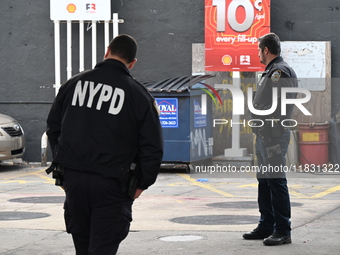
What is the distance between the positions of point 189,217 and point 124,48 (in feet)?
14.9

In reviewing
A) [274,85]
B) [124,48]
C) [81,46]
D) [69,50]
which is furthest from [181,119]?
[124,48]

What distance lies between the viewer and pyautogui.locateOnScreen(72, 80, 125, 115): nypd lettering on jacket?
4.77 metres

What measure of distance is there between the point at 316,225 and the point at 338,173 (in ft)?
22.6

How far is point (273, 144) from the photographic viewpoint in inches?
283

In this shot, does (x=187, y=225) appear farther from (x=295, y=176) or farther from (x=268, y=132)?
(x=295, y=176)

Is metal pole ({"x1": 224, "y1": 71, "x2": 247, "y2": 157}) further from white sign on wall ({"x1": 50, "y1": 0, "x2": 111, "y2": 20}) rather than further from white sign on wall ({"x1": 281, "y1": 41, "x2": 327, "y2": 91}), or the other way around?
white sign on wall ({"x1": 50, "y1": 0, "x2": 111, "y2": 20})

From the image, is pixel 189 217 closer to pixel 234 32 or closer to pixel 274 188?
pixel 274 188

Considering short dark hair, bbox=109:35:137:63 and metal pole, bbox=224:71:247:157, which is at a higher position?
short dark hair, bbox=109:35:137:63

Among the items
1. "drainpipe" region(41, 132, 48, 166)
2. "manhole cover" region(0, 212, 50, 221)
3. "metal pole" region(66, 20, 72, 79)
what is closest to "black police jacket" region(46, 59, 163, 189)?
"manhole cover" region(0, 212, 50, 221)

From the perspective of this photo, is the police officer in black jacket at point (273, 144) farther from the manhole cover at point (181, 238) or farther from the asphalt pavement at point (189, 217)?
the manhole cover at point (181, 238)

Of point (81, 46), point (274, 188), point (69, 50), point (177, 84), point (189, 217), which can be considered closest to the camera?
point (274, 188)

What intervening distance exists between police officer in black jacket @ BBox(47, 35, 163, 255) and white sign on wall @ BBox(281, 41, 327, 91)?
456 inches

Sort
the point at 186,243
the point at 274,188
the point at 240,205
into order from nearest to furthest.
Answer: the point at 274,188 < the point at 186,243 < the point at 240,205

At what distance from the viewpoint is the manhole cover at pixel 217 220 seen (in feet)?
28.6
